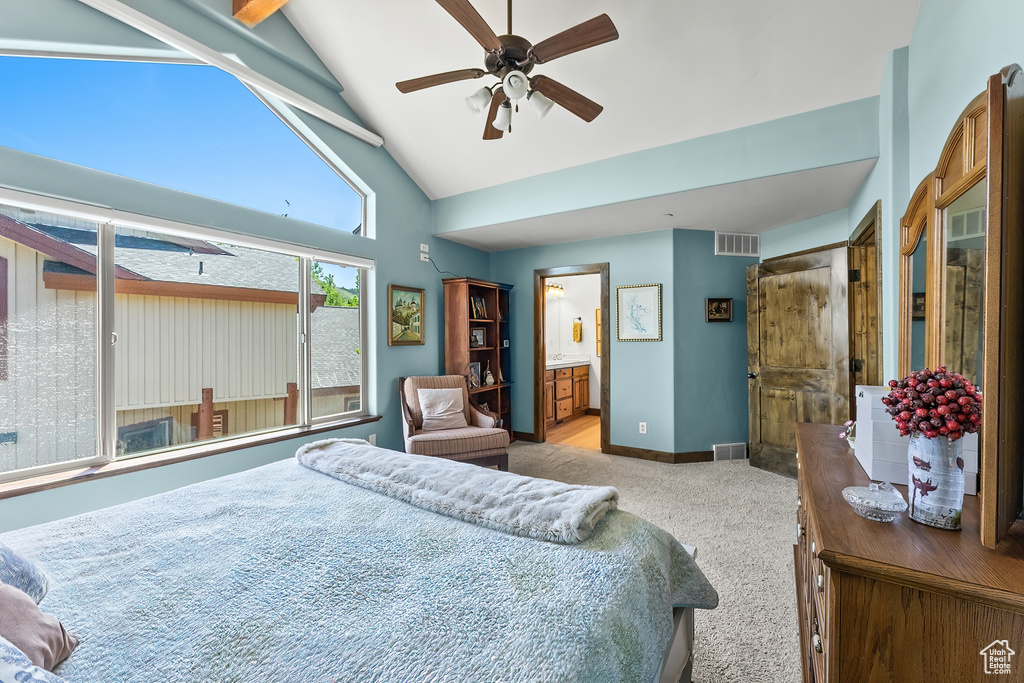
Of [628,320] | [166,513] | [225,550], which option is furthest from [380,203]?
[225,550]

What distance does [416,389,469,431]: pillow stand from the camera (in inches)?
143

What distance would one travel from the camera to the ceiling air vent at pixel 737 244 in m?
4.21

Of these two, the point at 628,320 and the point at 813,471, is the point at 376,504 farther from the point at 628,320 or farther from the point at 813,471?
the point at 628,320

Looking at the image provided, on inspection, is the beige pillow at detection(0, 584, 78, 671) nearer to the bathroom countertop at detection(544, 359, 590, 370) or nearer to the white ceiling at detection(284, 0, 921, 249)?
the white ceiling at detection(284, 0, 921, 249)

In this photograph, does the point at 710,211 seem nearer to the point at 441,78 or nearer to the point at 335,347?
the point at 441,78

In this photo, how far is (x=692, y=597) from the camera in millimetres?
1286

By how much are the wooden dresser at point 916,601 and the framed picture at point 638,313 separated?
333cm

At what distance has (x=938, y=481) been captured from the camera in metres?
0.94

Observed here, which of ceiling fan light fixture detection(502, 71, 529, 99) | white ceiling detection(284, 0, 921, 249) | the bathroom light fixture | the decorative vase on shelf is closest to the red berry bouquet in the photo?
the decorative vase on shelf

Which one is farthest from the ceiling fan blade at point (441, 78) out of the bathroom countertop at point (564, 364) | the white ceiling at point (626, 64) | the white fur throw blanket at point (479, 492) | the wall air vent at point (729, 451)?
the wall air vent at point (729, 451)

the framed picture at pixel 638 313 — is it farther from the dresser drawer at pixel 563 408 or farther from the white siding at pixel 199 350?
the white siding at pixel 199 350

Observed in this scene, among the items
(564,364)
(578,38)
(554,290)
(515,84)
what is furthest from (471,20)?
(554,290)

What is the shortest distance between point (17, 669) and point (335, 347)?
310 centimetres

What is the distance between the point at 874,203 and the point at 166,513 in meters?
3.79
